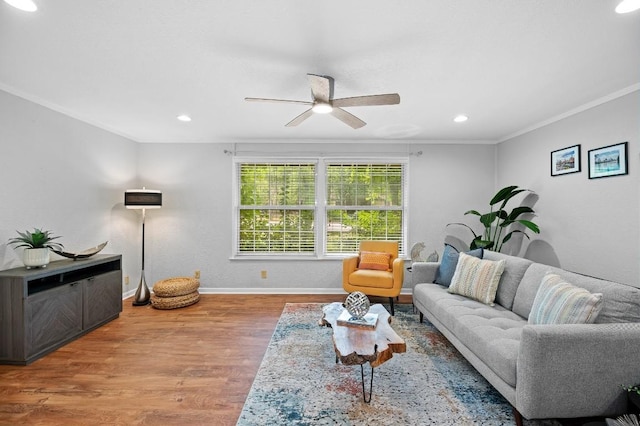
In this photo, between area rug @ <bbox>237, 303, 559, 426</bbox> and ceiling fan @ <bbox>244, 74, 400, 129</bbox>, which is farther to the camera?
ceiling fan @ <bbox>244, 74, 400, 129</bbox>

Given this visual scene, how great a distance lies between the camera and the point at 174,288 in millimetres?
4000

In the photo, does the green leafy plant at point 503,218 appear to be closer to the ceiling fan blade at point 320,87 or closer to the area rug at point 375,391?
the area rug at point 375,391

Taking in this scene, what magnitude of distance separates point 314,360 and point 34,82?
3.51m

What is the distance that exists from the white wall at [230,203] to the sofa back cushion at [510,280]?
6.33ft

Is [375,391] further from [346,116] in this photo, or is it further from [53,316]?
[53,316]

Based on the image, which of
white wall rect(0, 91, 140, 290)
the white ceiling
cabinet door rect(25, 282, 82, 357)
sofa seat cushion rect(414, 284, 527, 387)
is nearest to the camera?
the white ceiling

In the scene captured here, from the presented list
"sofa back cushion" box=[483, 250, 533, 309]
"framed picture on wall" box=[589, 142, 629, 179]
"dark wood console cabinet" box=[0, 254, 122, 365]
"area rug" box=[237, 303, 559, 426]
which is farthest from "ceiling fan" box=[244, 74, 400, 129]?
"dark wood console cabinet" box=[0, 254, 122, 365]

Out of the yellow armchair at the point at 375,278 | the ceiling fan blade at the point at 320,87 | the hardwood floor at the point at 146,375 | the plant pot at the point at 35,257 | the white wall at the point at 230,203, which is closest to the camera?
the hardwood floor at the point at 146,375

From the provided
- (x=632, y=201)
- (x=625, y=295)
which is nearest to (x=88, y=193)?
(x=625, y=295)

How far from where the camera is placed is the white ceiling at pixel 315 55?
1.70 metres

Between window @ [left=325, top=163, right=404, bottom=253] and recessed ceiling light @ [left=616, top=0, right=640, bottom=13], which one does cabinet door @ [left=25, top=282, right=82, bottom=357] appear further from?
recessed ceiling light @ [left=616, top=0, right=640, bottom=13]

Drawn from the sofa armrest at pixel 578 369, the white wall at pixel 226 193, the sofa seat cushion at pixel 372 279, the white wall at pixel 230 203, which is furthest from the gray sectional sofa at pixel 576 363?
the white wall at pixel 230 203

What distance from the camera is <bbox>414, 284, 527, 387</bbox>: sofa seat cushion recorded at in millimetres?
1807

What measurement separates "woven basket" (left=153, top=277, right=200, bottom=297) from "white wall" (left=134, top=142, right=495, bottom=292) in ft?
1.75
